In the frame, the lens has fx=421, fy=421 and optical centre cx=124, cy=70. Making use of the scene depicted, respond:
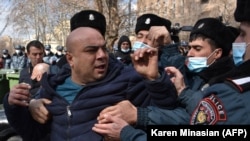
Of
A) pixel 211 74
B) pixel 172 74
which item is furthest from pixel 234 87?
pixel 211 74

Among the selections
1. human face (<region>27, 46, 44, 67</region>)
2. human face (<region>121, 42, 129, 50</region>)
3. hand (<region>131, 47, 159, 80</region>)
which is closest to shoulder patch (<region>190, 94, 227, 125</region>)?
hand (<region>131, 47, 159, 80</region>)

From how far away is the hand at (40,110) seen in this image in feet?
9.27

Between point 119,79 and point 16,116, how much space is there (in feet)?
2.52

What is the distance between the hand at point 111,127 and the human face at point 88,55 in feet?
1.36

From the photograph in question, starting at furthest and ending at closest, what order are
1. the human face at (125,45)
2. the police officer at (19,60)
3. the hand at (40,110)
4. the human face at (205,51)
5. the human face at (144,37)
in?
Result: 1. the police officer at (19,60)
2. the human face at (125,45)
3. the human face at (144,37)
4. the human face at (205,51)
5. the hand at (40,110)

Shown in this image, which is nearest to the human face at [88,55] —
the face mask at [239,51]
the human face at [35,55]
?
the face mask at [239,51]

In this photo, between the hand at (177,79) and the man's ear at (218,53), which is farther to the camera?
the man's ear at (218,53)

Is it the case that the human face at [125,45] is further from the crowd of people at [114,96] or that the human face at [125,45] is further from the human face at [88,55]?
the human face at [88,55]

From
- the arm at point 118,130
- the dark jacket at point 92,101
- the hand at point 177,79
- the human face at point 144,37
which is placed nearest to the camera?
the arm at point 118,130

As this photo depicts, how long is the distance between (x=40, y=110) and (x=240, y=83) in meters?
1.46

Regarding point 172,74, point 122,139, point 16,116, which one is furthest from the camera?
point 172,74

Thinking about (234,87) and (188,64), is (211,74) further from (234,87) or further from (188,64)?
(234,87)

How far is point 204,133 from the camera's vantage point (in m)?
1.95

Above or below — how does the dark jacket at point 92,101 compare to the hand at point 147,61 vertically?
below
